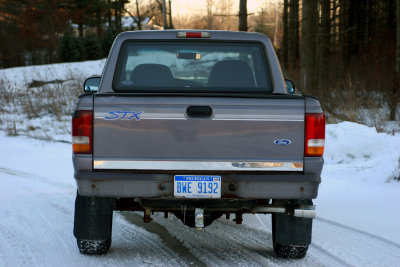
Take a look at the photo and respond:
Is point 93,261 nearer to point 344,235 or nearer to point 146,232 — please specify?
point 146,232

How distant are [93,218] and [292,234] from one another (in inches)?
66.2

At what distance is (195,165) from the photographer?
12.8 feet

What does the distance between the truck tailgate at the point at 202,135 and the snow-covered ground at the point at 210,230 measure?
984mm

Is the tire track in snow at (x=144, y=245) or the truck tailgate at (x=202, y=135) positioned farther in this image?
the tire track in snow at (x=144, y=245)

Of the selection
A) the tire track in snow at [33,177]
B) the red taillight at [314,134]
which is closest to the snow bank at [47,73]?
the tire track in snow at [33,177]

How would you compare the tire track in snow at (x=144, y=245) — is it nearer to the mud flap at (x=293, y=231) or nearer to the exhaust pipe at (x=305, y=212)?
the mud flap at (x=293, y=231)

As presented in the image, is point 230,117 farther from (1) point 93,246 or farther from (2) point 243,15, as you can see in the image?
(2) point 243,15

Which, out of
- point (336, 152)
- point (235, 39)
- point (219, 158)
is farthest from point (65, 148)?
point (219, 158)

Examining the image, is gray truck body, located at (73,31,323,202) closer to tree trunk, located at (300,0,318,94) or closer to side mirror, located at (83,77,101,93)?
side mirror, located at (83,77,101,93)

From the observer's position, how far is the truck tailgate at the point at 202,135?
3.89m

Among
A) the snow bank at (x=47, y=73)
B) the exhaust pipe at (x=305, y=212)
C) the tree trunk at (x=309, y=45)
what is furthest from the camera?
Answer: the snow bank at (x=47, y=73)

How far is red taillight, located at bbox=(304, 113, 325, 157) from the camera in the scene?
154 inches

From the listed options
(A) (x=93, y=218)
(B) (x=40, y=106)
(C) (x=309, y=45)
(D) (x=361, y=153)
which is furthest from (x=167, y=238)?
(B) (x=40, y=106)

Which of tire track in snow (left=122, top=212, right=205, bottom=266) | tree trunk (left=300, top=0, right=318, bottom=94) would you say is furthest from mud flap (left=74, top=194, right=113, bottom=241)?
tree trunk (left=300, top=0, right=318, bottom=94)
